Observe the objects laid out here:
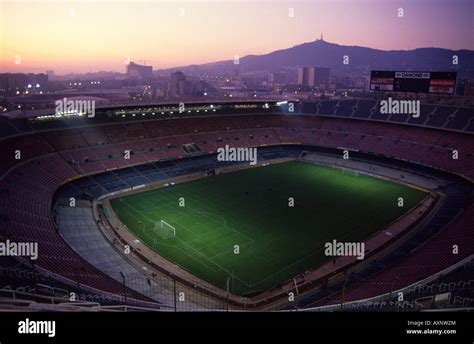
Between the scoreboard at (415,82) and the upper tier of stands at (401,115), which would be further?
the upper tier of stands at (401,115)

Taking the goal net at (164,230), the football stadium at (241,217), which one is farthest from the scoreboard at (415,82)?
the goal net at (164,230)

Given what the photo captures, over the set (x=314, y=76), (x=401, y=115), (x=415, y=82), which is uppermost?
(x=314, y=76)

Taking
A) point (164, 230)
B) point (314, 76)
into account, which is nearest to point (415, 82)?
point (164, 230)

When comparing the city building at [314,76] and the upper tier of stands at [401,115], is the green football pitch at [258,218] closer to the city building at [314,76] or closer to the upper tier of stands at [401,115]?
the upper tier of stands at [401,115]

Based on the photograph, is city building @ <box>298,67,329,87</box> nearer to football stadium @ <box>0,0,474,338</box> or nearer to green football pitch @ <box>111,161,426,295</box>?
football stadium @ <box>0,0,474,338</box>

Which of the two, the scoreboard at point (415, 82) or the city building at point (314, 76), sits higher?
the city building at point (314, 76)

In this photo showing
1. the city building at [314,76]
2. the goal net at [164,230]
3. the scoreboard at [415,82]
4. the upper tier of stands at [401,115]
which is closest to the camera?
the goal net at [164,230]

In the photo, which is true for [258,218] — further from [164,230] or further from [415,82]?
[415,82]

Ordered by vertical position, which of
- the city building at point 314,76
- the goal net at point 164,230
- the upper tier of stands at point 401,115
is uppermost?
the city building at point 314,76
